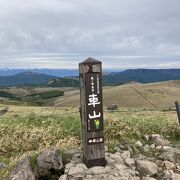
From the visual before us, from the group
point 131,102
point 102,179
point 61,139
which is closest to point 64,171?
point 102,179

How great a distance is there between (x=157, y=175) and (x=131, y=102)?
94262 mm

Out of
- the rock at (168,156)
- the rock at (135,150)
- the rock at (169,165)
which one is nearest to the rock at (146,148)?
the rock at (135,150)

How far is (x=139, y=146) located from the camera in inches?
468

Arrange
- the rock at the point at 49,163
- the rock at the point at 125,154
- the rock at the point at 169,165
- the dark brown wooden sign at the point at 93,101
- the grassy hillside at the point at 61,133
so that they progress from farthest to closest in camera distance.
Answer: the grassy hillside at the point at 61,133 < the rock at the point at 125,154 < the rock at the point at 49,163 < the rock at the point at 169,165 < the dark brown wooden sign at the point at 93,101

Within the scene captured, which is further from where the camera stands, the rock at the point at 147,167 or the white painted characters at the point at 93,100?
the rock at the point at 147,167

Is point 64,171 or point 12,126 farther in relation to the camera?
point 12,126

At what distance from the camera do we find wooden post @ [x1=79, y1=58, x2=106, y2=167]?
959cm

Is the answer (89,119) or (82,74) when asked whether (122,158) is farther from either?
(82,74)

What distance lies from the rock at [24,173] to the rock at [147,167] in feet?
10.7

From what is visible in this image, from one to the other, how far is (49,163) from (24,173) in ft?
3.27

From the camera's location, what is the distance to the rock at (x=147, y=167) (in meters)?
9.83

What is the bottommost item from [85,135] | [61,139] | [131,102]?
[131,102]

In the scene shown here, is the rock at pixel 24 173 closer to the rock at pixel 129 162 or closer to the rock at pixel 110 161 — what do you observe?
the rock at pixel 110 161

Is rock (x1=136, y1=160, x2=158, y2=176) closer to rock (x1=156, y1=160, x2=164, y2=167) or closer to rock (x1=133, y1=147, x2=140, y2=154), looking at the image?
rock (x1=156, y1=160, x2=164, y2=167)
